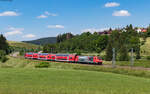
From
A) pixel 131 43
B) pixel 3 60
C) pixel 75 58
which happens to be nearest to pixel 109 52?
pixel 75 58

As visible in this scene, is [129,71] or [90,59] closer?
[129,71]

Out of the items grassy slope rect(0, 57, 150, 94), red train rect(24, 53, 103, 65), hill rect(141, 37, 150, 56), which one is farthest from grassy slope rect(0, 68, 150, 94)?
hill rect(141, 37, 150, 56)

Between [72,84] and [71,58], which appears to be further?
[71,58]

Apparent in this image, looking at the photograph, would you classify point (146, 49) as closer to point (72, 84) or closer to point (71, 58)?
point (71, 58)

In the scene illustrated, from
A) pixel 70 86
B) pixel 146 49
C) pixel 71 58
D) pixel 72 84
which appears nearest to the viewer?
pixel 70 86

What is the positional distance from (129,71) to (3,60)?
289ft

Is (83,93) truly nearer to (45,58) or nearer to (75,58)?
(75,58)

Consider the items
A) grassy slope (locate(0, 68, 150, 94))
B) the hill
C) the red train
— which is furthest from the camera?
the hill

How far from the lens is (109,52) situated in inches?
3666

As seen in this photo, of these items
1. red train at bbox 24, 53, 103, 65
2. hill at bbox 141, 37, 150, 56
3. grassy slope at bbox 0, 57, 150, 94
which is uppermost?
hill at bbox 141, 37, 150, 56

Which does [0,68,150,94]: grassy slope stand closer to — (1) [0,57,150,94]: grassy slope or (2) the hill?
(1) [0,57,150,94]: grassy slope

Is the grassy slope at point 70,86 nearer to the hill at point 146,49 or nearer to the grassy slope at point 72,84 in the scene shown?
the grassy slope at point 72,84

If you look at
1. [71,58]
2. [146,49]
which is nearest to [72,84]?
[71,58]

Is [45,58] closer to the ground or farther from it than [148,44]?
closer to the ground
